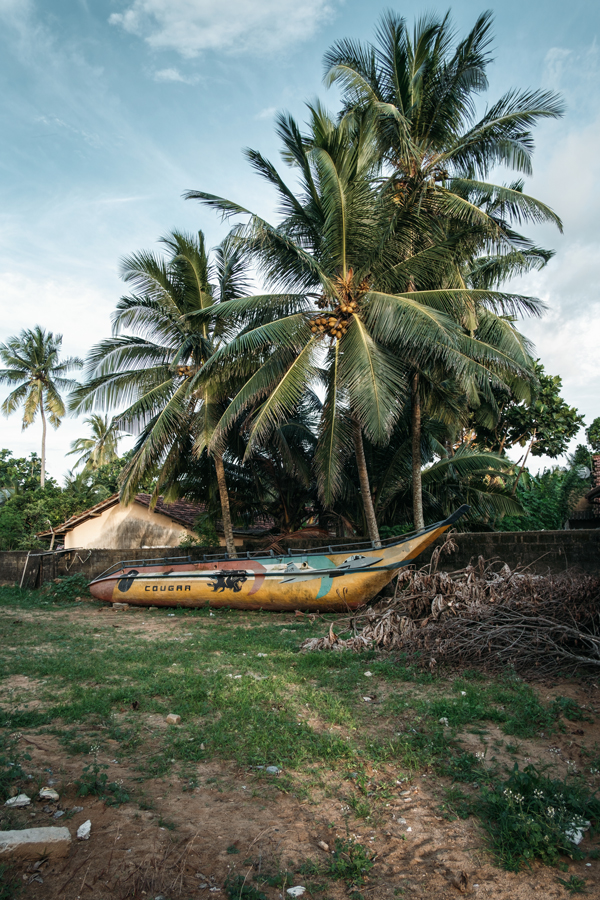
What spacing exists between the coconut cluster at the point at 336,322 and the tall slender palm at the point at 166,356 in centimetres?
322

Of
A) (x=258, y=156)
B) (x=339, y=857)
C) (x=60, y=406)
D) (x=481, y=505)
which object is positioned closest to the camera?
(x=339, y=857)

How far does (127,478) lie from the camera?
1299cm

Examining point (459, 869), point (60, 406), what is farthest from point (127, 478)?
point (60, 406)

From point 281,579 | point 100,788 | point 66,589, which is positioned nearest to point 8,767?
point 100,788

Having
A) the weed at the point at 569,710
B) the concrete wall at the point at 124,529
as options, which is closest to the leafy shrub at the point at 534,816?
the weed at the point at 569,710

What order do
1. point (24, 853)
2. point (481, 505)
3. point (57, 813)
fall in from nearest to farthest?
1. point (24, 853)
2. point (57, 813)
3. point (481, 505)

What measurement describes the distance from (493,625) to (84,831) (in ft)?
14.7

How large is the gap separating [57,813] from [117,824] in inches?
14.4

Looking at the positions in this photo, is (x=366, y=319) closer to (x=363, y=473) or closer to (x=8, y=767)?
(x=363, y=473)

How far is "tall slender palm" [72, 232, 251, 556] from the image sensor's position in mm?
12938

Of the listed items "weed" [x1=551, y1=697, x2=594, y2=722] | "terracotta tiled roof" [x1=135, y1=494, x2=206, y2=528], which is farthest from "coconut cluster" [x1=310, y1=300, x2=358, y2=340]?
"terracotta tiled roof" [x1=135, y1=494, x2=206, y2=528]

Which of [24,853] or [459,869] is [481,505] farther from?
[24,853]

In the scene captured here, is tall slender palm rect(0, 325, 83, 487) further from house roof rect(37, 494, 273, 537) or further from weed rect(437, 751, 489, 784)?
weed rect(437, 751, 489, 784)

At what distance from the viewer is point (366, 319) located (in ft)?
34.0
